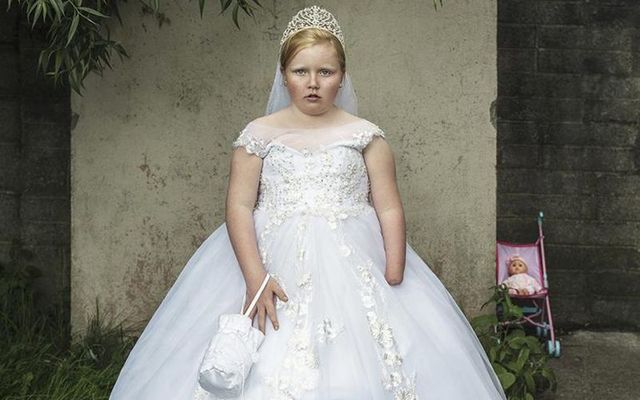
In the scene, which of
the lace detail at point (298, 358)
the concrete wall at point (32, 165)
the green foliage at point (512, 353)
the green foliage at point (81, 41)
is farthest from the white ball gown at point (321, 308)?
the concrete wall at point (32, 165)

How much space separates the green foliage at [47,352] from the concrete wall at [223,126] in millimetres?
Result: 217

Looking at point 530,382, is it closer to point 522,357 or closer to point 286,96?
point 522,357

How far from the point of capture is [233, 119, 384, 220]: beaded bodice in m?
3.45

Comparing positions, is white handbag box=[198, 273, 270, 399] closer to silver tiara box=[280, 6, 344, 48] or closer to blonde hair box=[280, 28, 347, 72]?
blonde hair box=[280, 28, 347, 72]

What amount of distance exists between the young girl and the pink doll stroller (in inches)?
52.9

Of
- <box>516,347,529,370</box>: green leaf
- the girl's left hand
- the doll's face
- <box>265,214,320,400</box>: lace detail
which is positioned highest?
the girl's left hand

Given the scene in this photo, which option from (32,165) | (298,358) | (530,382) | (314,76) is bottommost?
(530,382)

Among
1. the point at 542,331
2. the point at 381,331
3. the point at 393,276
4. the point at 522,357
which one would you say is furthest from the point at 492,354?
the point at 381,331

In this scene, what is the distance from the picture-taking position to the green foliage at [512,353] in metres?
4.12

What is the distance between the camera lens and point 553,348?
15.7 feet

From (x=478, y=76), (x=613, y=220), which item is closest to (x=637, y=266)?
(x=613, y=220)

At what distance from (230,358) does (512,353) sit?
6.06 ft

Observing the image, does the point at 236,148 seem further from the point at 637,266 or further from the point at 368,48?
the point at 637,266

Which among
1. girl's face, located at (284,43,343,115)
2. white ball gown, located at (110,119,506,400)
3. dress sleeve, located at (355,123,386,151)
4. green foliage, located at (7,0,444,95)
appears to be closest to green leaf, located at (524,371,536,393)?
white ball gown, located at (110,119,506,400)
